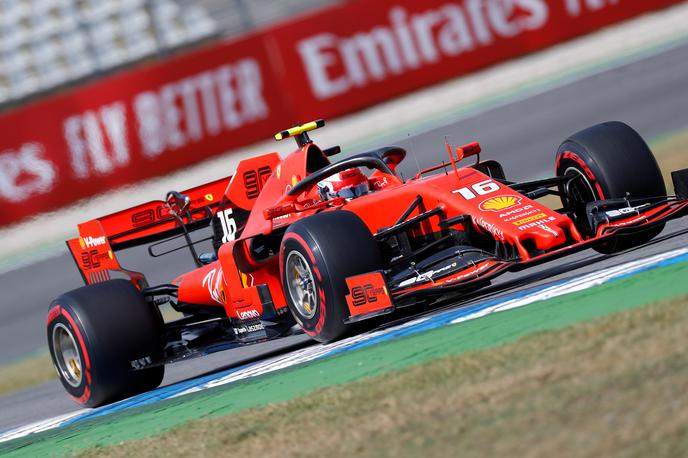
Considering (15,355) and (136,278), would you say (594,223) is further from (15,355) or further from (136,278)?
(15,355)

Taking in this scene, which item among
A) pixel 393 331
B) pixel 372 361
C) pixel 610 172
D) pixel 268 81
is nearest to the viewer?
pixel 372 361

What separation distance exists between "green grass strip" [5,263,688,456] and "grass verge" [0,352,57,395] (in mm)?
3738

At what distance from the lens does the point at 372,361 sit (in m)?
6.82

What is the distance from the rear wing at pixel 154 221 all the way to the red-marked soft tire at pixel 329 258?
214 centimetres

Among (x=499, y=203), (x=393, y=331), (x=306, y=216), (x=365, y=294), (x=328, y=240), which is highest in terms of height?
(x=306, y=216)

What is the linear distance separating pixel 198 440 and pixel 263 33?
539 inches

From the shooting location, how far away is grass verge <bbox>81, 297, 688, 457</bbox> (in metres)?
4.01

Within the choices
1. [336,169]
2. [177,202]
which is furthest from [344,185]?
[177,202]

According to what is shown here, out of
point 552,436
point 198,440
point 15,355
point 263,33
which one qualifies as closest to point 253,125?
point 263,33

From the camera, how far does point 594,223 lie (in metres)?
8.06

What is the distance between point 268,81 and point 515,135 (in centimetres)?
444

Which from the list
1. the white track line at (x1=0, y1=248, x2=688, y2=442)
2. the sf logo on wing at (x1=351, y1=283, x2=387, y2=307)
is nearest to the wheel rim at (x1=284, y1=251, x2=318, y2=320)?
the white track line at (x1=0, y1=248, x2=688, y2=442)

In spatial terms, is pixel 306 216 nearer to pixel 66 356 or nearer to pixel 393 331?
pixel 393 331

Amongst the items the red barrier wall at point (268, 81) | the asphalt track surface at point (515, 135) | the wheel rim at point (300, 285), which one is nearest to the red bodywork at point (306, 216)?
the wheel rim at point (300, 285)
